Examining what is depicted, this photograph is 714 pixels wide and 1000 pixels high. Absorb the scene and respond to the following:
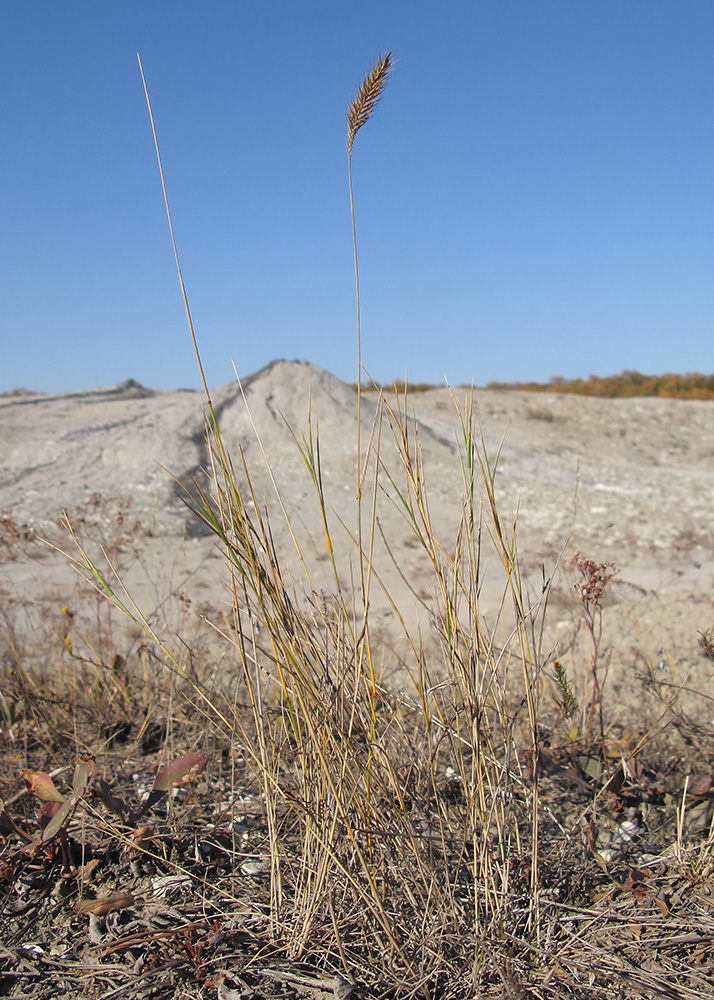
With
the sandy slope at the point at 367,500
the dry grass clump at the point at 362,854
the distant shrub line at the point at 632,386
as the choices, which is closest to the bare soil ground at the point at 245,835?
the dry grass clump at the point at 362,854

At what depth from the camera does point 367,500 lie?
A: 279 inches

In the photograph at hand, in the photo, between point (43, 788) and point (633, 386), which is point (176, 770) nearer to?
point (43, 788)

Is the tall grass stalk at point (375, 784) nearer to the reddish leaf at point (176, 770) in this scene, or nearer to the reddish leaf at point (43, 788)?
the reddish leaf at point (176, 770)

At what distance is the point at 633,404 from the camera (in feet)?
44.0

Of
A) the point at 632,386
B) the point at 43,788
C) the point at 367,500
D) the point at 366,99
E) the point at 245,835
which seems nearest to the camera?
the point at 366,99

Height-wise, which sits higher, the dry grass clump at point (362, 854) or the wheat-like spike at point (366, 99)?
the wheat-like spike at point (366, 99)

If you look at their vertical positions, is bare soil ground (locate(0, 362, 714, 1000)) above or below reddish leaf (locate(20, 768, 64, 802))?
below

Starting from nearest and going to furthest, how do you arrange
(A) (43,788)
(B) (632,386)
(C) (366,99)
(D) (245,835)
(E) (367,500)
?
(C) (366,99) → (A) (43,788) → (D) (245,835) → (E) (367,500) → (B) (632,386)

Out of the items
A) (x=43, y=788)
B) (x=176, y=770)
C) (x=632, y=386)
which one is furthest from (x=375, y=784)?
(x=632, y=386)

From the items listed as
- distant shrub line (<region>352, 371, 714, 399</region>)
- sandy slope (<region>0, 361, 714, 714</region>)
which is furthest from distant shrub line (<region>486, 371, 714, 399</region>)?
sandy slope (<region>0, 361, 714, 714</region>)

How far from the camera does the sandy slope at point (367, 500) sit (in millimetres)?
4012

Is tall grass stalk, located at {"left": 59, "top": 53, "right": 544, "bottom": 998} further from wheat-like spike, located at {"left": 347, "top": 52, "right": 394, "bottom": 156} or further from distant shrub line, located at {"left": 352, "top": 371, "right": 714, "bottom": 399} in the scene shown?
distant shrub line, located at {"left": 352, "top": 371, "right": 714, "bottom": 399}

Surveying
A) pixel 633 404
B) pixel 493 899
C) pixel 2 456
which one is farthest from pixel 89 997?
pixel 633 404

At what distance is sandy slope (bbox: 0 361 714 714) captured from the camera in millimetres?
4012
